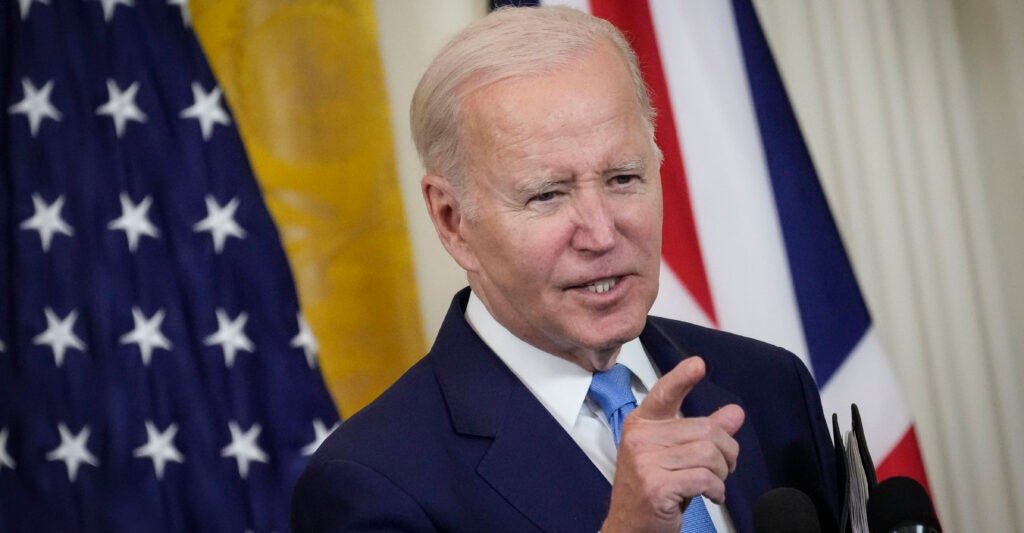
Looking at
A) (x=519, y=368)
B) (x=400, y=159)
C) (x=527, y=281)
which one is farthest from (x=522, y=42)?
(x=400, y=159)

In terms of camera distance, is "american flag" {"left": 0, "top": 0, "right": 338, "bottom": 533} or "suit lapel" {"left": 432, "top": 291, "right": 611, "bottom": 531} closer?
"suit lapel" {"left": 432, "top": 291, "right": 611, "bottom": 531}

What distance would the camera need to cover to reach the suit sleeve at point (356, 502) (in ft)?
5.58

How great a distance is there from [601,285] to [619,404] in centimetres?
24

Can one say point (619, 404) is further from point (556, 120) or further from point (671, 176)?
point (671, 176)

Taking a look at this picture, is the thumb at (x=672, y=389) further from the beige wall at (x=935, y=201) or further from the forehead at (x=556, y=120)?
the beige wall at (x=935, y=201)

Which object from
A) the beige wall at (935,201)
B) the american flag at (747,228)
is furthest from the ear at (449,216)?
the beige wall at (935,201)

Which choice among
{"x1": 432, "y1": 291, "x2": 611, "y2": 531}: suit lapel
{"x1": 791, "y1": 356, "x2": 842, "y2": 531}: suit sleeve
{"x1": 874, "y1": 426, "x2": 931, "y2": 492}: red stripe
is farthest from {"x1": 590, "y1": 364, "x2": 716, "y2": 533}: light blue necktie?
{"x1": 874, "y1": 426, "x2": 931, "y2": 492}: red stripe

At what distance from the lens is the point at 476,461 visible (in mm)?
1822

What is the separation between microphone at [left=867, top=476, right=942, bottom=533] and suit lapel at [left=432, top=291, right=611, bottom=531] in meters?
0.50

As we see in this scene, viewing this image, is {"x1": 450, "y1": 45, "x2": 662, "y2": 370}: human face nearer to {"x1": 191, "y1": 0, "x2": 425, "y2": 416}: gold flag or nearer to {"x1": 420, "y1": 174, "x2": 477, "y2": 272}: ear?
{"x1": 420, "y1": 174, "x2": 477, "y2": 272}: ear

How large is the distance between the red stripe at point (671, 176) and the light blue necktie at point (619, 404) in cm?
144

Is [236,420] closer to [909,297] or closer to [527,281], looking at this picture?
[527,281]

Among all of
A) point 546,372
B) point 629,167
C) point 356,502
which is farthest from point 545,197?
point 356,502

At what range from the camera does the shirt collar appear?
1.93 metres
